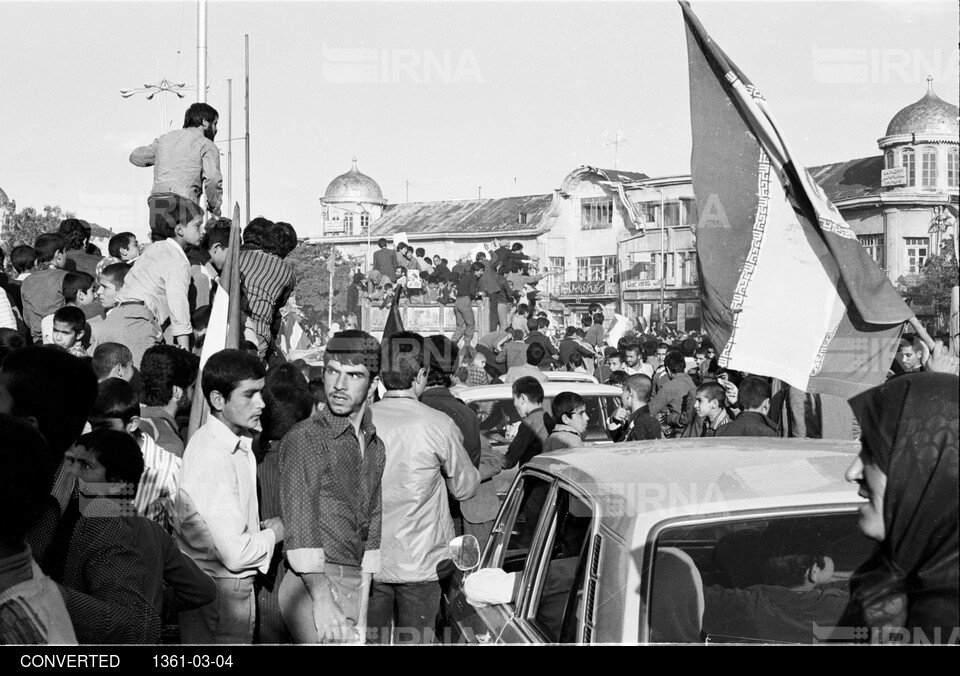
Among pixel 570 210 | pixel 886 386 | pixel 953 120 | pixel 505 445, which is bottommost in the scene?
pixel 505 445

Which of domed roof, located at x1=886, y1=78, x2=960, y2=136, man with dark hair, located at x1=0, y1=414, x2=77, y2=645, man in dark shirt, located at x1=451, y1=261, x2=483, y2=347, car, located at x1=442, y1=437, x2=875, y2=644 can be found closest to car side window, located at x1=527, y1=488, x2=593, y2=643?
car, located at x1=442, y1=437, x2=875, y2=644

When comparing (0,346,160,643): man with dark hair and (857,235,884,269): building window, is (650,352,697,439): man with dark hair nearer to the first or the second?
(857,235,884,269): building window

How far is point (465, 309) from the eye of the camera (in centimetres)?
1540

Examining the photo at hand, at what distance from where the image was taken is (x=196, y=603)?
146 inches

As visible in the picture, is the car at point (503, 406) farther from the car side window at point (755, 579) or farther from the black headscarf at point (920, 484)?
the black headscarf at point (920, 484)

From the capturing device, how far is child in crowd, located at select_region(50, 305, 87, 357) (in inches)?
230

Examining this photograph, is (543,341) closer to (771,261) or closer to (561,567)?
(771,261)

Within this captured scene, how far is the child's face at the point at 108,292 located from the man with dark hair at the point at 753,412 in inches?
150

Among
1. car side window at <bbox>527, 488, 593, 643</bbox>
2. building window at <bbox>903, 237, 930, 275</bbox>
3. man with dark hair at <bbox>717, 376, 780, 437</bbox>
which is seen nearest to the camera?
car side window at <bbox>527, 488, 593, 643</bbox>

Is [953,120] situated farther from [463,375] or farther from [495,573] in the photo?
[463,375]

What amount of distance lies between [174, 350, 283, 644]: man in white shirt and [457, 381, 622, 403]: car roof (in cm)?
487

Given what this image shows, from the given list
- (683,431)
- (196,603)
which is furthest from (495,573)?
(683,431)

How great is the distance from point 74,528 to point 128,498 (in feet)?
1.65
